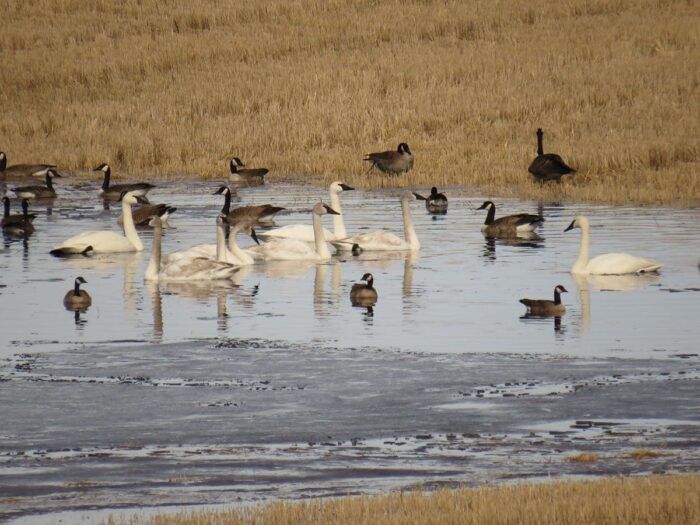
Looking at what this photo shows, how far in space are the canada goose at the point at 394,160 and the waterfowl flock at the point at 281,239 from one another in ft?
0.07

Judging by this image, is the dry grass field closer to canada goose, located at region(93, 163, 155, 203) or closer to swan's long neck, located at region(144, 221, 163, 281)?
canada goose, located at region(93, 163, 155, 203)

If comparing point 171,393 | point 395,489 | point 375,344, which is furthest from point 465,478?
point 375,344

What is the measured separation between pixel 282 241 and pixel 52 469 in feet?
38.1

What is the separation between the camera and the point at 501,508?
7.98 m

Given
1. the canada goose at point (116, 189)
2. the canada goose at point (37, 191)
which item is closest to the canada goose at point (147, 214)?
the canada goose at point (116, 189)

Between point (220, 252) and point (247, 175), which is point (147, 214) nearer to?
point (247, 175)

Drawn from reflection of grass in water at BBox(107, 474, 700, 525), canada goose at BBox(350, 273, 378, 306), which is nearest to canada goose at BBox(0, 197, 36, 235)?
canada goose at BBox(350, 273, 378, 306)

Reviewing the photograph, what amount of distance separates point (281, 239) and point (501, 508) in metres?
13.1

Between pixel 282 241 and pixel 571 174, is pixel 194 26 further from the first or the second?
pixel 282 241

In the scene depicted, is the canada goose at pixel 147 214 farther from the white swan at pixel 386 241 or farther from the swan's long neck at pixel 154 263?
the swan's long neck at pixel 154 263

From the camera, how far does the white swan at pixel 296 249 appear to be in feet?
67.9

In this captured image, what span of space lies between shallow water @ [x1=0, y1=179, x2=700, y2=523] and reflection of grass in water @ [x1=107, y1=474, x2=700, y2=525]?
599 mm

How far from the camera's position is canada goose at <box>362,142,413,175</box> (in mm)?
29953

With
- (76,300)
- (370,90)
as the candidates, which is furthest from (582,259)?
(370,90)
